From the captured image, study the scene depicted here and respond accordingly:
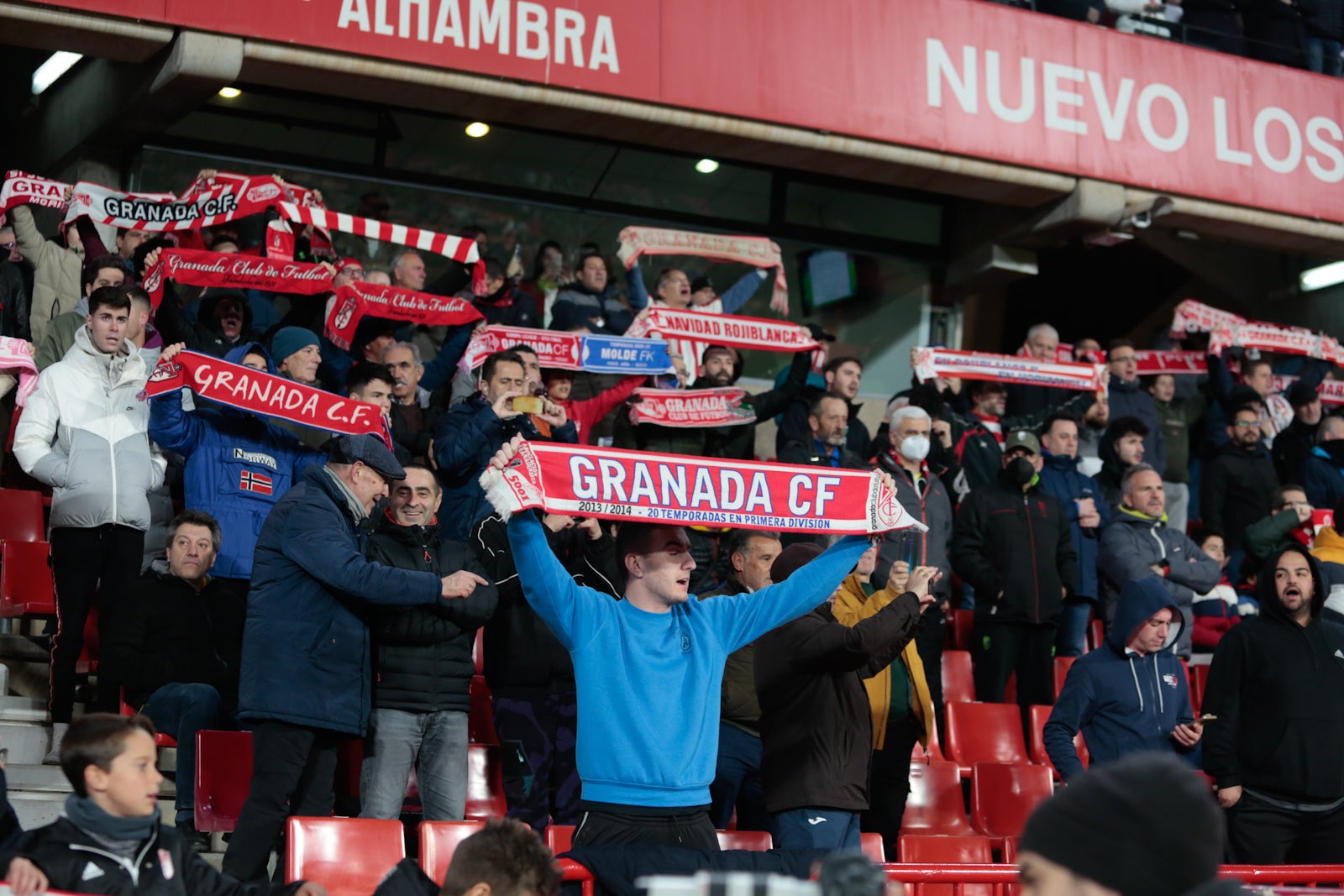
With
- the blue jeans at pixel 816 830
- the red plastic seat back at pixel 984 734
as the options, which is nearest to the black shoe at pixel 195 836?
the blue jeans at pixel 816 830

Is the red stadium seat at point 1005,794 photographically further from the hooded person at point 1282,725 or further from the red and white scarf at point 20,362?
the red and white scarf at point 20,362

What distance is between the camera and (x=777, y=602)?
5270 millimetres

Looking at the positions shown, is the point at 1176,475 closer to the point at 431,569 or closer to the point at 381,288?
the point at 381,288

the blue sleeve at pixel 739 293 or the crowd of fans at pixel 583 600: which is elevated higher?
the blue sleeve at pixel 739 293

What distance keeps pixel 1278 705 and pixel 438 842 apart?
357 centimetres

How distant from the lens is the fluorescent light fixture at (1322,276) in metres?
16.6

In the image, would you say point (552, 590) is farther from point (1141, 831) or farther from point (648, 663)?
point (1141, 831)

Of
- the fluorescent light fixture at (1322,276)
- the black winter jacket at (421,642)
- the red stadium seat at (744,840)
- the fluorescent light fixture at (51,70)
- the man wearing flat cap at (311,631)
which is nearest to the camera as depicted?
the red stadium seat at (744,840)

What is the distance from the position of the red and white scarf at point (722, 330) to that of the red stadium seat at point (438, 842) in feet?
18.9

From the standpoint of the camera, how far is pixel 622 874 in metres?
4.62

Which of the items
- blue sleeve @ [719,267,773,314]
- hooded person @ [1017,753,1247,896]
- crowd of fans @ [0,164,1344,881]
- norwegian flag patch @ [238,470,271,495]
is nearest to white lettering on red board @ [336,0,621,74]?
blue sleeve @ [719,267,773,314]

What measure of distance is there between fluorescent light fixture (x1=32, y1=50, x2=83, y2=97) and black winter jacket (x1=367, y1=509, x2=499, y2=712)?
8303 mm

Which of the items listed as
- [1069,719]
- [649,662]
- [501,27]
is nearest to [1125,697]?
[1069,719]

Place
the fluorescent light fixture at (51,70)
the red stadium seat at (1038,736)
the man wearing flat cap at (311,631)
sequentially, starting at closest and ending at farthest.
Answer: the man wearing flat cap at (311,631), the red stadium seat at (1038,736), the fluorescent light fixture at (51,70)
